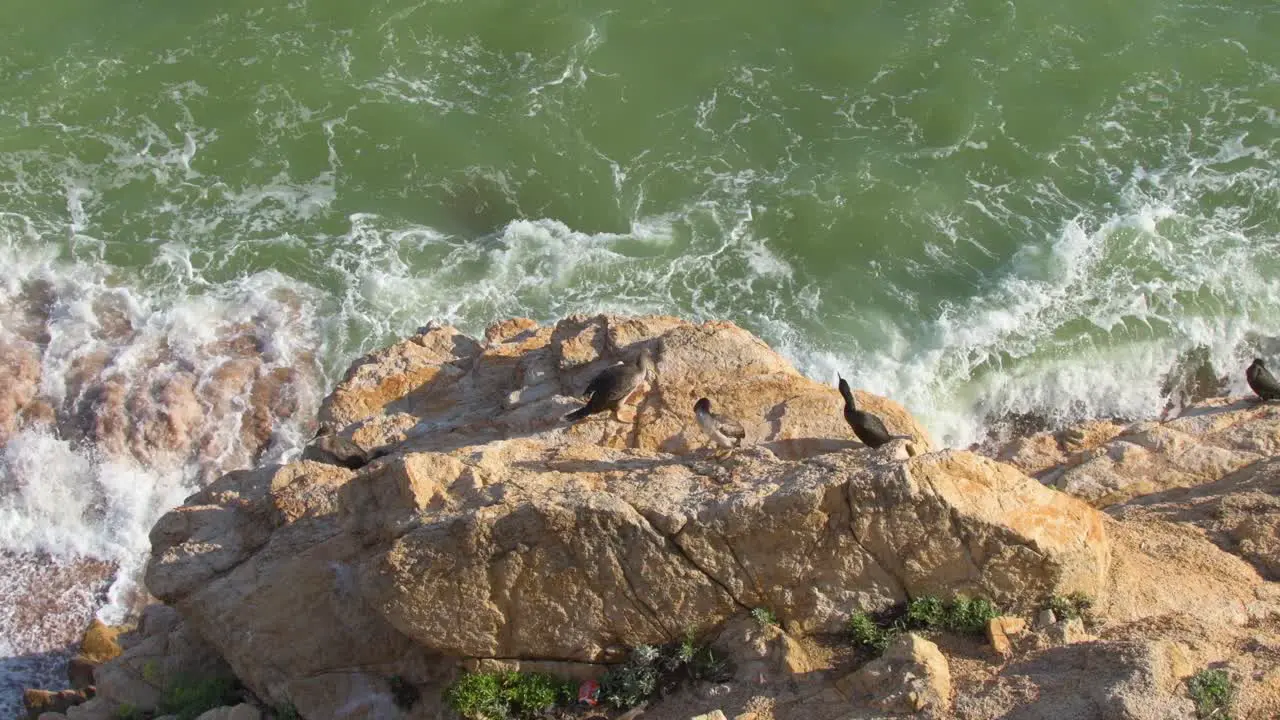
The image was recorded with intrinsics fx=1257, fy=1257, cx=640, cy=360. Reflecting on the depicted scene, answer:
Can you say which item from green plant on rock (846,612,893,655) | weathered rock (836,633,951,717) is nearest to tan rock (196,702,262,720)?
weathered rock (836,633,951,717)

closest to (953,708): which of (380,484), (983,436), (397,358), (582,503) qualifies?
(582,503)

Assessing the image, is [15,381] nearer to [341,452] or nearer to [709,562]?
[341,452]

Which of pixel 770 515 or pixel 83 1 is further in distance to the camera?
pixel 83 1

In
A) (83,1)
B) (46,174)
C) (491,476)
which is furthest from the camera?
(83,1)

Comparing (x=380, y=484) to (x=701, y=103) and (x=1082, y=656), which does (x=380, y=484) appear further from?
(x=701, y=103)

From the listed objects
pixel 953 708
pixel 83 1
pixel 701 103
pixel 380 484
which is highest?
pixel 83 1

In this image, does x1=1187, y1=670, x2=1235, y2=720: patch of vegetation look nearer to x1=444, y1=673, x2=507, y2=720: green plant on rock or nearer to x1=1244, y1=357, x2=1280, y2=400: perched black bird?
x1=444, y1=673, x2=507, y2=720: green plant on rock

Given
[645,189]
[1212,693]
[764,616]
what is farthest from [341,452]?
[645,189]
